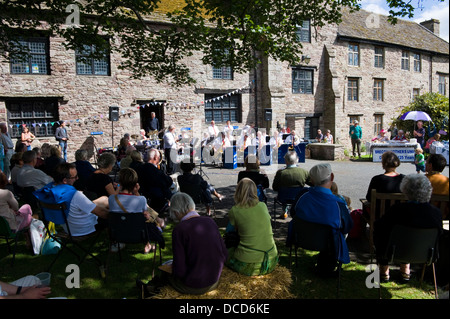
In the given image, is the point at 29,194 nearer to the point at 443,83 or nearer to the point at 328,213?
the point at 328,213

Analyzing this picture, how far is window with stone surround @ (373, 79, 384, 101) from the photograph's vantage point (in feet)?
85.5

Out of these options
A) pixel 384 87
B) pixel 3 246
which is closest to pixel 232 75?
pixel 384 87

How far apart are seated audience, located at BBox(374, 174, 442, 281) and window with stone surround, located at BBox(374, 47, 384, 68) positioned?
2522cm

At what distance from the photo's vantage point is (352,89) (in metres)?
24.7

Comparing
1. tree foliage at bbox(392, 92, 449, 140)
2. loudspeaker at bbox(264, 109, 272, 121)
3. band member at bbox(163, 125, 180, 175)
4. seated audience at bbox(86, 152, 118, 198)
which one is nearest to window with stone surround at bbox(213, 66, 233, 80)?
loudspeaker at bbox(264, 109, 272, 121)

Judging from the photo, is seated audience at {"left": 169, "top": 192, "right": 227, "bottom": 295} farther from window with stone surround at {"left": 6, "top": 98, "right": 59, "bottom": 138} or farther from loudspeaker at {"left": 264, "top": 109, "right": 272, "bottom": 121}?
loudspeaker at {"left": 264, "top": 109, "right": 272, "bottom": 121}

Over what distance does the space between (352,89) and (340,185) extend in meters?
16.9

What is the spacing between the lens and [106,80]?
54.6ft

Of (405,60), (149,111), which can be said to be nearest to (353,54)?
(405,60)

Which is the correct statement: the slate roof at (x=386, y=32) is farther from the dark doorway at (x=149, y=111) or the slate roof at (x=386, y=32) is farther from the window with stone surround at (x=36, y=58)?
the window with stone surround at (x=36, y=58)

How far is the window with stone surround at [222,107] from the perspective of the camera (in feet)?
63.7

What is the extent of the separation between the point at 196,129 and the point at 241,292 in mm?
15860
